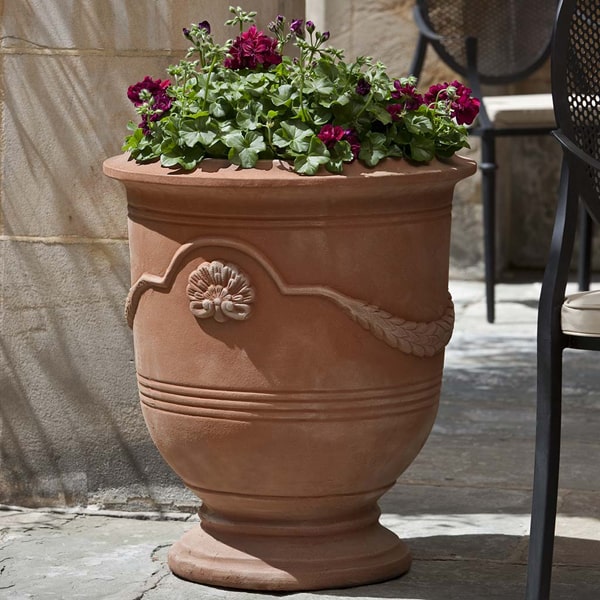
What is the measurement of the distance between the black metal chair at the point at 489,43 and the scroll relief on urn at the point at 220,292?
320 centimetres

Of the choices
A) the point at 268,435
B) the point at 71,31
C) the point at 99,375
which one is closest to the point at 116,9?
the point at 71,31

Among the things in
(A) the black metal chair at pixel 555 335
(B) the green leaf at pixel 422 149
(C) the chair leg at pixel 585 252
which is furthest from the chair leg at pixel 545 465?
(C) the chair leg at pixel 585 252

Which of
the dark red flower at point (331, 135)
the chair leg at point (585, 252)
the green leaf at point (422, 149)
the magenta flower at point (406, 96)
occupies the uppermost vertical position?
the magenta flower at point (406, 96)

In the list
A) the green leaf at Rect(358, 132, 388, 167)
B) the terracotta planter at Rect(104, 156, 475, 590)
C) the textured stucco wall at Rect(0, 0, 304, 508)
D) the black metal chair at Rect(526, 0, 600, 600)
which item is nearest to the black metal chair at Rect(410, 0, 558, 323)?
the textured stucco wall at Rect(0, 0, 304, 508)

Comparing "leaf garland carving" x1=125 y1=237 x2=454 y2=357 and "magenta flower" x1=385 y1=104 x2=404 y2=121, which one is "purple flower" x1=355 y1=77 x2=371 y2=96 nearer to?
"magenta flower" x1=385 y1=104 x2=404 y2=121

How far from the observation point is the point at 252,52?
3193 millimetres

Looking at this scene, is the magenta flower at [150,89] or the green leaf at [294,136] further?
the magenta flower at [150,89]

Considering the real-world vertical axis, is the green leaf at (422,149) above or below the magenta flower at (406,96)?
below

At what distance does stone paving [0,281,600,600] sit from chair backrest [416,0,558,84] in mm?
1748

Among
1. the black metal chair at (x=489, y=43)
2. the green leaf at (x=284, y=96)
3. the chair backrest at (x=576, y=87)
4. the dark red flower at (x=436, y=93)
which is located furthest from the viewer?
the black metal chair at (x=489, y=43)

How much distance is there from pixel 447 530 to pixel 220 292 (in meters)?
1.01

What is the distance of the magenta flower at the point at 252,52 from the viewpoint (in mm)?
3191

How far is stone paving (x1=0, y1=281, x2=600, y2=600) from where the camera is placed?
3.25 meters

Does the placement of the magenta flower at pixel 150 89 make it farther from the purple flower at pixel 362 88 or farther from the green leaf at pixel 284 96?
the purple flower at pixel 362 88
